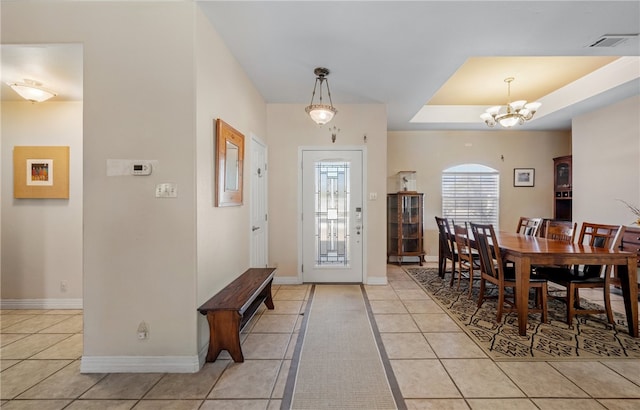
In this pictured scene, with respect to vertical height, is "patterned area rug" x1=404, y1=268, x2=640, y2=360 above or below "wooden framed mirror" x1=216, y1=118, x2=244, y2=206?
below

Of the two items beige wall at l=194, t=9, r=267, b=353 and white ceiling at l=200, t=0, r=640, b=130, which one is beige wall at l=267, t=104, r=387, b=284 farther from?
beige wall at l=194, t=9, r=267, b=353

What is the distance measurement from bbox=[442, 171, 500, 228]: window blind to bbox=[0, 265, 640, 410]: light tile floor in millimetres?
3685

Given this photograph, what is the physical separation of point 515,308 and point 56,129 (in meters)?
5.50

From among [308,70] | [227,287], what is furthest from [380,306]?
[308,70]

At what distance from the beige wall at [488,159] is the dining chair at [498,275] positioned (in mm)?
2700

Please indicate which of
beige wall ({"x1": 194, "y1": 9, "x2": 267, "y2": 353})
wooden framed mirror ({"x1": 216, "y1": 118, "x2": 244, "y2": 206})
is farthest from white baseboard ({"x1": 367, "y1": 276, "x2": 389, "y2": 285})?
wooden framed mirror ({"x1": 216, "y1": 118, "x2": 244, "y2": 206})

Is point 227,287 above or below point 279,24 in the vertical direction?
below

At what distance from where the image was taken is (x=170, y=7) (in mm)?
2080

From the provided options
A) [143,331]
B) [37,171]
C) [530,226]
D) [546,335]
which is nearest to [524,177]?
[530,226]

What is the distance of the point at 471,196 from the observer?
582 centimetres

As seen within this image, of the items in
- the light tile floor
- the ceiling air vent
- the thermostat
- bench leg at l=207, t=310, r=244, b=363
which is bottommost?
the light tile floor

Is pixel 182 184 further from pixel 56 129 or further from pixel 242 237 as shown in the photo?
pixel 56 129

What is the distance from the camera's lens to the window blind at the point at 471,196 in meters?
5.81

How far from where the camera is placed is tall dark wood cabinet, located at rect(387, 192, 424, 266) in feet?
17.7
